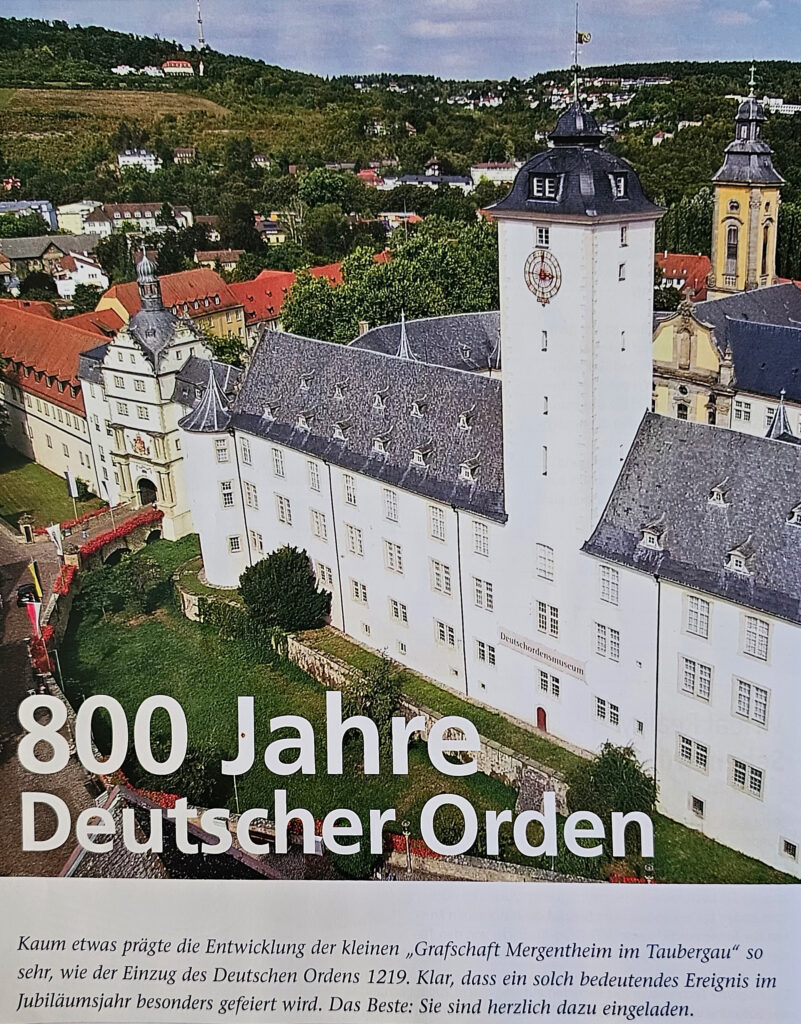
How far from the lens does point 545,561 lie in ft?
33.4

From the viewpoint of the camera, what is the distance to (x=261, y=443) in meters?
13.3

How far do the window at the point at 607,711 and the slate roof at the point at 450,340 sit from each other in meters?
9.10

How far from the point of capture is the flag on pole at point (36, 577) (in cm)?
1176

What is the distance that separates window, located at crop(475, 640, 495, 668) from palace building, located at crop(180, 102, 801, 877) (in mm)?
41

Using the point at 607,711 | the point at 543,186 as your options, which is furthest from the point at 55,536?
the point at 543,186

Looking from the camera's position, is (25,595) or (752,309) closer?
(25,595)

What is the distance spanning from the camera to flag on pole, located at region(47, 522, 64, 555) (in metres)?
12.6

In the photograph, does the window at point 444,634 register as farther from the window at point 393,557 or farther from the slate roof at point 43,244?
the slate roof at point 43,244

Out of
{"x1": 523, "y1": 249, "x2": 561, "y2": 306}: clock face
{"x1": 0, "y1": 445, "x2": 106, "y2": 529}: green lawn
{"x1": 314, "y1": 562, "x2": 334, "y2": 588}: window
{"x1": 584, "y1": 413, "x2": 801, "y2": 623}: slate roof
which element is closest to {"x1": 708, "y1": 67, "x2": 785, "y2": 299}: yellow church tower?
{"x1": 523, "y1": 249, "x2": 561, "y2": 306}: clock face

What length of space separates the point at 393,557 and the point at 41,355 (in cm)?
625

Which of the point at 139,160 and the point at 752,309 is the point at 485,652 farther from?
the point at 752,309

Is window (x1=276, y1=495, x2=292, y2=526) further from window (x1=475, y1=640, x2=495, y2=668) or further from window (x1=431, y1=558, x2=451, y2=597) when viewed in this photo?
window (x1=475, y1=640, x2=495, y2=668)

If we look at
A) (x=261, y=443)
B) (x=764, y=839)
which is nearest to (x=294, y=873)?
(x=764, y=839)

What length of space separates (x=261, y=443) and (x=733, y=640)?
6.76m
